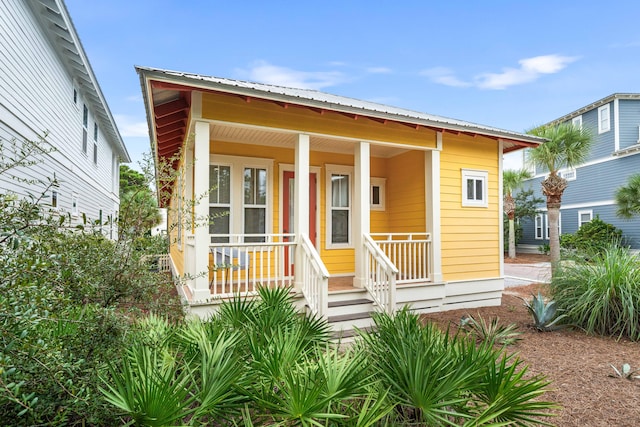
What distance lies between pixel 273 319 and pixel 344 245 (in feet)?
14.3

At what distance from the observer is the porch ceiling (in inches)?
247

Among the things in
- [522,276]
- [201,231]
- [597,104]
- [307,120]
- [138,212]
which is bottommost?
[522,276]

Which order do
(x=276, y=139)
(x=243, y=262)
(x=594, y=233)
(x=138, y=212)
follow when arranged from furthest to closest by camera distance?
(x=594, y=233) → (x=276, y=139) → (x=243, y=262) → (x=138, y=212)

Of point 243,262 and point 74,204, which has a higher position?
point 74,204

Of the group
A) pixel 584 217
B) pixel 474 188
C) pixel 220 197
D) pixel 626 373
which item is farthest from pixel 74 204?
pixel 584 217

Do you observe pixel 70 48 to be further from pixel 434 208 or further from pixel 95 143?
pixel 434 208

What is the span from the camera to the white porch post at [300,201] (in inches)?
230

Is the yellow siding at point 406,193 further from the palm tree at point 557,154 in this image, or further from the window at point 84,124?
the window at point 84,124

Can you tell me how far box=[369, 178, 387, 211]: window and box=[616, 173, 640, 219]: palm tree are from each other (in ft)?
41.1

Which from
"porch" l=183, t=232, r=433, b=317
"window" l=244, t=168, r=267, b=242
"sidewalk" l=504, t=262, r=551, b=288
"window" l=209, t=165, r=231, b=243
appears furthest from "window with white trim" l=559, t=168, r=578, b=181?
"window" l=209, t=165, r=231, b=243

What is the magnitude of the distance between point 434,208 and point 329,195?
7.52 ft

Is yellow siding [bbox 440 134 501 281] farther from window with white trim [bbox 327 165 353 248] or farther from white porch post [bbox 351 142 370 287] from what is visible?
window with white trim [bbox 327 165 353 248]

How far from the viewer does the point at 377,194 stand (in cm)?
864

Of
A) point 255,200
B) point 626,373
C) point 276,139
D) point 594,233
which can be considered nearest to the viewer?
point 626,373
